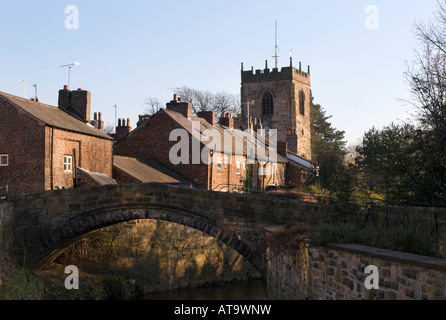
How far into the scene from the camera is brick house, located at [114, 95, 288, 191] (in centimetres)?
3319

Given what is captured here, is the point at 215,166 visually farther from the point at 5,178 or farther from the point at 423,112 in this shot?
the point at 423,112

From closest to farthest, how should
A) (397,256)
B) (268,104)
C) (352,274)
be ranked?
(397,256) → (352,274) → (268,104)

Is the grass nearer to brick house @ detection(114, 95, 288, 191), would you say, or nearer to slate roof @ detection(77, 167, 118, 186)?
slate roof @ detection(77, 167, 118, 186)

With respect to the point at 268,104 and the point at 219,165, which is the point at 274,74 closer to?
the point at 268,104

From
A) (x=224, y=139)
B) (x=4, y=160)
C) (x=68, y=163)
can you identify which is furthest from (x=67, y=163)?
(x=224, y=139)

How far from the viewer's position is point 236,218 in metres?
16.6

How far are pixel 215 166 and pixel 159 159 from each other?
3.69 metres

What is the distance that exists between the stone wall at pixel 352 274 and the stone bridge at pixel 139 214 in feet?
3.69

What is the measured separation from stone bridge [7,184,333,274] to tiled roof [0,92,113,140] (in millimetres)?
6546

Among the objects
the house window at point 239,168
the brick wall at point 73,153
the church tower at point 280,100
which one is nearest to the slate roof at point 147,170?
the brick wall at point 73,153

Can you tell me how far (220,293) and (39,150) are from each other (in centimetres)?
1074

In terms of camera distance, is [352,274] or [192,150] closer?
[352,274]

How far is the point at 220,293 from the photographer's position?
25828mm

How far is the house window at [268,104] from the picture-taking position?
6700 centimetres
